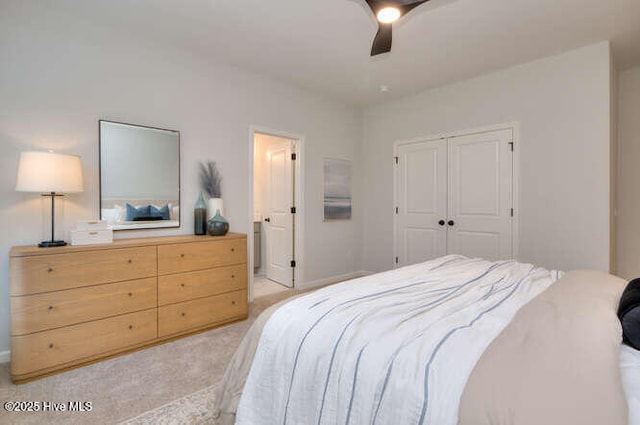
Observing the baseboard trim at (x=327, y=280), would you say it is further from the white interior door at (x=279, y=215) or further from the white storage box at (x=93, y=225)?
the white storage box at (x=93, y=225)

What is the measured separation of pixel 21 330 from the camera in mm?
1965

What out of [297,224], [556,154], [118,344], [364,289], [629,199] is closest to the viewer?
[364,289]

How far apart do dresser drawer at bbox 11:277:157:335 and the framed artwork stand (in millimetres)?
2581

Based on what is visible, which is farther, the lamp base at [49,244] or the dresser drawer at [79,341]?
the lamp base at [49,244]

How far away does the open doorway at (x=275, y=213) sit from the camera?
425 centimetres

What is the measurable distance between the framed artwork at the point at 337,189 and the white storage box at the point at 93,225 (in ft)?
8.80

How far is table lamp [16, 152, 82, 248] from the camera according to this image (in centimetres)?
211

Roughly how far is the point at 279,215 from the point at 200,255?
182 cm

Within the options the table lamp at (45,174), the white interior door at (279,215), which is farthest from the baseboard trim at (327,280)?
the table lamp at (45,174)

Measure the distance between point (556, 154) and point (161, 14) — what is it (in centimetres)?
389

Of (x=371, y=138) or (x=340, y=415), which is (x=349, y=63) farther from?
(x=340, y=415)

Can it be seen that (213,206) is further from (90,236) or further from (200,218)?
(90,236)

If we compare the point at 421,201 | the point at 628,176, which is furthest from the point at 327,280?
the point at 628,176

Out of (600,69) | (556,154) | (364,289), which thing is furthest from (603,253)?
(364,289)
